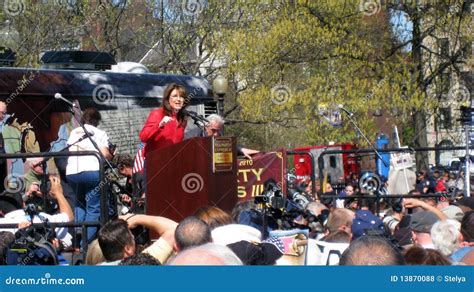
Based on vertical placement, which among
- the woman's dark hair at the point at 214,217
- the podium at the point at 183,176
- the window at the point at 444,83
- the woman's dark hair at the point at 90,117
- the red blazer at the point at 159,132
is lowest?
the woman's dark hair at the point at 214,217

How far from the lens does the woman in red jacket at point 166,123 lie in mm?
9406

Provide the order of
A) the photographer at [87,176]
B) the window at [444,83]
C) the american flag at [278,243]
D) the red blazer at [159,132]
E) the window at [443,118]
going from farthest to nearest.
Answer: the window at [443,118] < the window at [444,83] < the red blazer at [159,132] < the photographer at [87,176] < the american flag at [278,243]

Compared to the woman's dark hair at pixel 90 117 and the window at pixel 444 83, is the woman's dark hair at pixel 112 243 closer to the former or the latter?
the woman's dark hair at pixel 90 117

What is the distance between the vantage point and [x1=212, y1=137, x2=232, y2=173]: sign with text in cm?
893

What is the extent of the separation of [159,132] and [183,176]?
77 centimetres

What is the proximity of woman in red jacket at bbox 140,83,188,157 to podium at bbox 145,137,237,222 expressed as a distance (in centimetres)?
61

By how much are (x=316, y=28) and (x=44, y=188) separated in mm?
18160

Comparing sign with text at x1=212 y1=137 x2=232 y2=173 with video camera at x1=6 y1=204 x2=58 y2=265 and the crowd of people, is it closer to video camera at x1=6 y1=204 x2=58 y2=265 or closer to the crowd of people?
the crowd of people

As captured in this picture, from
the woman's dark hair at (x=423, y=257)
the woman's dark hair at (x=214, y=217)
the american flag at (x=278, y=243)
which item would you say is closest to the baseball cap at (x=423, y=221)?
the woman's dark hair at (x=214, y=217)

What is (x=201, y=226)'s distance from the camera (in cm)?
596

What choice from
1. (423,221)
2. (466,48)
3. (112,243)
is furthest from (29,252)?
(466,48)

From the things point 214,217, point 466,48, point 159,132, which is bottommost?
point 214,217

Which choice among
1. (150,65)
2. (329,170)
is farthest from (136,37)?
(329,170)

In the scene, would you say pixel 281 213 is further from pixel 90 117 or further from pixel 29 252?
pixel 29 252
